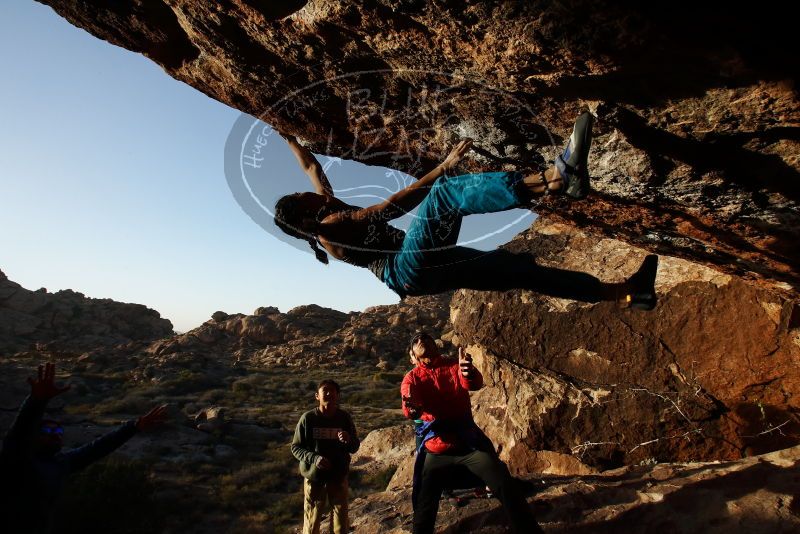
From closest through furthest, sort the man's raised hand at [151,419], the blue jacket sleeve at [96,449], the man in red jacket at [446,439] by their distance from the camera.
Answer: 1. the man in red jacket at [446,439]
2. the blue jacket sleeve at [96,449]
3. the man's raised hand at [151,419]

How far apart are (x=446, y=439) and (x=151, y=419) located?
242 centimetres

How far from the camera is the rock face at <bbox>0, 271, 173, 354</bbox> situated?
4003 cm

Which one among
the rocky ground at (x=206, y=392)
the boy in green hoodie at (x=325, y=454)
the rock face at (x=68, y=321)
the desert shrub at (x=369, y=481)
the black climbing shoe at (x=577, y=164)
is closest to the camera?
the black climbing shoe at (x=577, y=164)

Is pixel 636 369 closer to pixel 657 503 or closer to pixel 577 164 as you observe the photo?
pixel 657 503

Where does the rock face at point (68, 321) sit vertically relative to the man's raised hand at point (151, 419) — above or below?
above

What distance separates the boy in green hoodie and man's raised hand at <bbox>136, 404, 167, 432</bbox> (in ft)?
4.08

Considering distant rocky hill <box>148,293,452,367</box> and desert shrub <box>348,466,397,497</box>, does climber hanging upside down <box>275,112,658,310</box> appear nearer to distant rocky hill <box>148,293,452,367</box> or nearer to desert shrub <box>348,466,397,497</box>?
desert shrub <box>348,466,397,497</box>

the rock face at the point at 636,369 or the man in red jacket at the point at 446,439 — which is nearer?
the man in red jacket at the point at 446,439

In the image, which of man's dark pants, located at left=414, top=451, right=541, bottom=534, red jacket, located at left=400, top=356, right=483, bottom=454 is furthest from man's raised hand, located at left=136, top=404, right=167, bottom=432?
man's dark pants, located at left=414, top=451, right=541, bottom=534

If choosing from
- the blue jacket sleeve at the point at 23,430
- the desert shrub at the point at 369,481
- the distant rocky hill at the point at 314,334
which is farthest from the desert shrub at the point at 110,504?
the distant rocky hill at the point at 314,334

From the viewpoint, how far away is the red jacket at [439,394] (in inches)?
140

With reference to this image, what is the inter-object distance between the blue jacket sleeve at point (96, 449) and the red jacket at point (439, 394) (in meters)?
2.17

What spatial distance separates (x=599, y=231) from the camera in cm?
509

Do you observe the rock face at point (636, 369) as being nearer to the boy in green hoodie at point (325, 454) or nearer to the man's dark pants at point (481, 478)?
the boy in green hoodie at point (325, 454)
